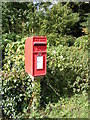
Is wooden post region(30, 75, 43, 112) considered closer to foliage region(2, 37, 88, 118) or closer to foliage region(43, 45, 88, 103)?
foliage region(2, 37, 88, 118)

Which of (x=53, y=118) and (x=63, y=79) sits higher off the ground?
(x=63, y=79)

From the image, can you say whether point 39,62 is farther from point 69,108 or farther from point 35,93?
point 69,108

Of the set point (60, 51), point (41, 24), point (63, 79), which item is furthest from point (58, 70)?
point (41, 24)

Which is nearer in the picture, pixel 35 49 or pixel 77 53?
pixel 35 49

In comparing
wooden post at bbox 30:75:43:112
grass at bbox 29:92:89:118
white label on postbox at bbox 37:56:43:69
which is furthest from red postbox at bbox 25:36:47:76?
grass at bbox 29:92:89:118

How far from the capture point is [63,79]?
10.9 ft

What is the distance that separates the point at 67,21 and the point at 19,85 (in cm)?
387

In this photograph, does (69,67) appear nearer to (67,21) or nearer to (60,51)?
(60,51)

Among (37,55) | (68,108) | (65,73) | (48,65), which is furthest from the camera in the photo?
(65,73)

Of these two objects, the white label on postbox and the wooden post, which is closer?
the white label on postbox

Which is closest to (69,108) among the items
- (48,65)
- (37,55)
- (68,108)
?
(68,108)

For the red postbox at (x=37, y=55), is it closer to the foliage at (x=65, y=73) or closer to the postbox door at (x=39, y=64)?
the postbox door at (x=39, y=64)

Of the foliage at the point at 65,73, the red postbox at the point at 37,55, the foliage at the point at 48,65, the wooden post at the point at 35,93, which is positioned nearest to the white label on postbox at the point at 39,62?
the red postbox at the point at 37,55

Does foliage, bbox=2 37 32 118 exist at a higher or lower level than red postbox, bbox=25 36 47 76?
lower
